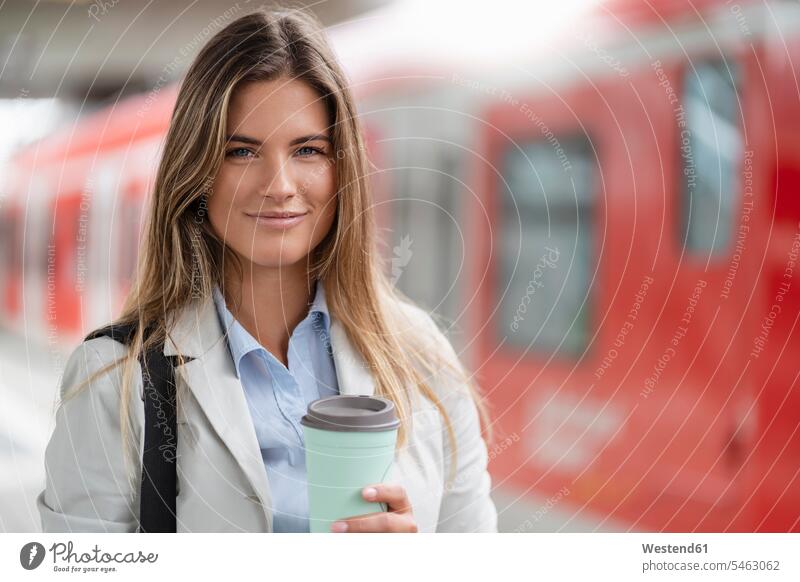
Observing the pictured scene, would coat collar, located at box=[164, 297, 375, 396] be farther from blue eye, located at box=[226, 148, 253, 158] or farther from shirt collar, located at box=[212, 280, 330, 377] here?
blue eye, located at box=[226, 148, 253, 158]

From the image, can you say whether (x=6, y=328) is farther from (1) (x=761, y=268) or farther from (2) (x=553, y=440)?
(1) (x=761, y=268)

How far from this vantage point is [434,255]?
134 cm

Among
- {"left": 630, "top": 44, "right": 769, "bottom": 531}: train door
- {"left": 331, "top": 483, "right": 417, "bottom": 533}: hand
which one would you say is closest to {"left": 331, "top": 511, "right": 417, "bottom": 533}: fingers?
{"left": 331, "top": 483, "right": 417, "bottom": 533}: hand

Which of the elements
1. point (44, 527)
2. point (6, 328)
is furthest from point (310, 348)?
point (6, 328)

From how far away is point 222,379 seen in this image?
2.90ft

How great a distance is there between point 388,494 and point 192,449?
22 centimetres

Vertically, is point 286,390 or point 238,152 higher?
point 238,152

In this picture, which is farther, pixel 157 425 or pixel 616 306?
pixel 616 306

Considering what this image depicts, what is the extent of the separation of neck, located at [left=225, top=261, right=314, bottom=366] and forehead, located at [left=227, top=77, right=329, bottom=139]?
16 centimetres
